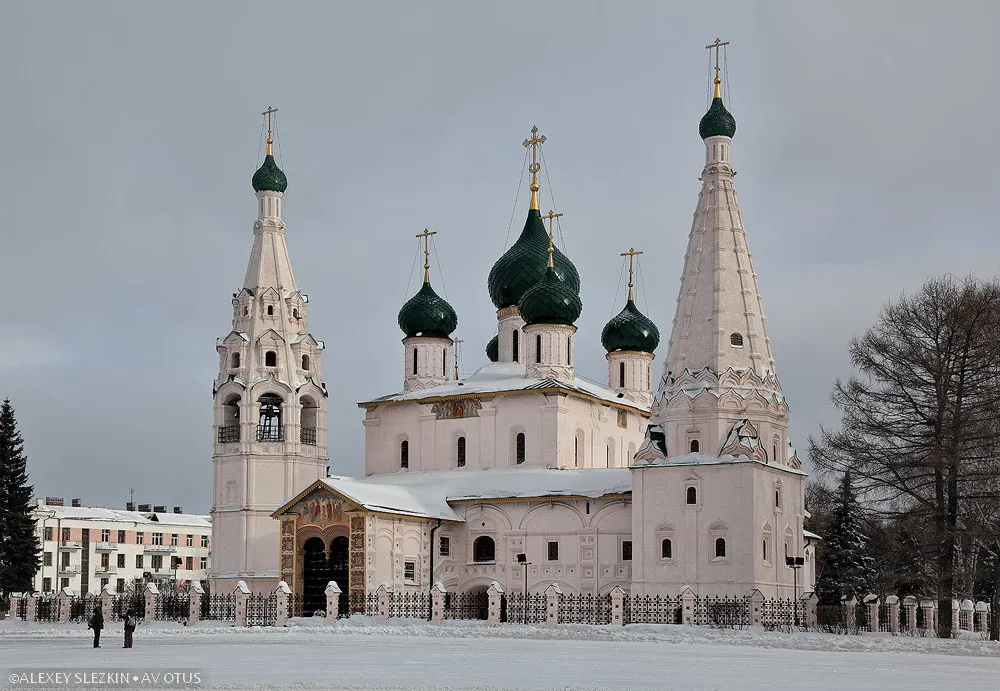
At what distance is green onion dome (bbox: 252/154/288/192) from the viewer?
41719 mm

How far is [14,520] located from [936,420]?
27.4m

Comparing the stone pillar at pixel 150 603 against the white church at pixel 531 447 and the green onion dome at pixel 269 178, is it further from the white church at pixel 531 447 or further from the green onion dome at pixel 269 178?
the green onion dome at pixel 269 178

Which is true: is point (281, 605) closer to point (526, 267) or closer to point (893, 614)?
point (893, 614)

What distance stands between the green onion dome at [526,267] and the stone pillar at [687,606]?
45.9ft

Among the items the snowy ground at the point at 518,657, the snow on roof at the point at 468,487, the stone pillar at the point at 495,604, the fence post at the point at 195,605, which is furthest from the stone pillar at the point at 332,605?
the snow on roof at the point at 468,487

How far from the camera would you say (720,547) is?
32.7m

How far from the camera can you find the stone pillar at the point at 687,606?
29516 mm

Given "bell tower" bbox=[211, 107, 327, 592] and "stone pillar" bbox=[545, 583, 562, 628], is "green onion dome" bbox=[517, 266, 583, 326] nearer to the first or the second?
"bell tower" bbox=[211, 107, 327, 592]

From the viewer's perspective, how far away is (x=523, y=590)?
36781mm

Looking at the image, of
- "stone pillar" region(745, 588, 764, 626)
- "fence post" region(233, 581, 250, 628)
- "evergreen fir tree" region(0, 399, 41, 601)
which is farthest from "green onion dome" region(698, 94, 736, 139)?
"evergreen fir tree" region(0, 399, 41, 601)

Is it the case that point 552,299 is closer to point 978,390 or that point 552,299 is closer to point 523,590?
point 523,590

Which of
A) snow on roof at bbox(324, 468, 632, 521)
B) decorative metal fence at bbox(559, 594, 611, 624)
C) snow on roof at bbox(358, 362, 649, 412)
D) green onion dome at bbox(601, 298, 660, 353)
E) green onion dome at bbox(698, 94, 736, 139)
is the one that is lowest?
decorative metal fence at bbox(559, 594, 611, 624)

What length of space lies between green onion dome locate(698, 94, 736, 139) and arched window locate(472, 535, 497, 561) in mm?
12331

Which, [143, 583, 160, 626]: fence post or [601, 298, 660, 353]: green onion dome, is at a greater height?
[601, 298, 660, 353]: green onion dome
